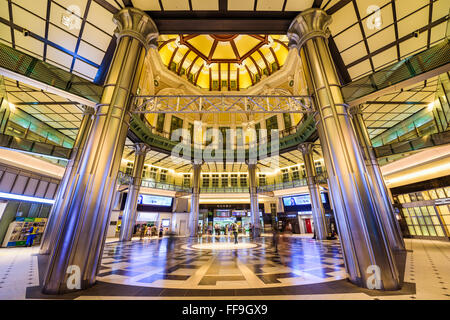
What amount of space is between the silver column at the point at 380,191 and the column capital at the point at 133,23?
464 inches

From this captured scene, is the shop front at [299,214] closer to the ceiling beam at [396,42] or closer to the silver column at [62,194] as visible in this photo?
the ceiling beam at [396,42]

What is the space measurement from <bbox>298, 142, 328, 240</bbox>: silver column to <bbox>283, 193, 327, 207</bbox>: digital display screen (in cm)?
758

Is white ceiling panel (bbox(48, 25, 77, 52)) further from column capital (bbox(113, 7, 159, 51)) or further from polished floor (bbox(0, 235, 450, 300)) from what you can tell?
polished floor (bbox(0, 235, 450, 300))

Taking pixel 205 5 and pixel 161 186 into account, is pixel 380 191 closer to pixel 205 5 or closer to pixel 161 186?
pixel 205 5

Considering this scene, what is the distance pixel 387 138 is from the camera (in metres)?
12.8

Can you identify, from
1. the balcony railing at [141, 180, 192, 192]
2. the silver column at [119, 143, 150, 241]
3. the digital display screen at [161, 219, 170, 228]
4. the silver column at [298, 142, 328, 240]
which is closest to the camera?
the silver column at [298, 142, 328, 240]

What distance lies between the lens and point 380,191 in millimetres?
9539

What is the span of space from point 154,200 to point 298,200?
62.4ft

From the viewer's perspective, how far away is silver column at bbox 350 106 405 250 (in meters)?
9.05

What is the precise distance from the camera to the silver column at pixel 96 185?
3.58 meters

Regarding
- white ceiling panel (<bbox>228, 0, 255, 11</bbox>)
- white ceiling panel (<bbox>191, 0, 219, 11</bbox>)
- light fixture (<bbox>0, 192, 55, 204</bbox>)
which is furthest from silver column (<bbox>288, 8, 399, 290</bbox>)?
light fixture (<bbox>0, 192, 55, 204</bbox>)

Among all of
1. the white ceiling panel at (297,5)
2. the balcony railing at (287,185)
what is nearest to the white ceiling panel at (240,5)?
the white ceiling panel at (297,5)

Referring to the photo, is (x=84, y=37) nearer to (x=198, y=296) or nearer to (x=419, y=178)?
(x=198, y=296)

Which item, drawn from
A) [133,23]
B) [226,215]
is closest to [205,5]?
[133,23]
